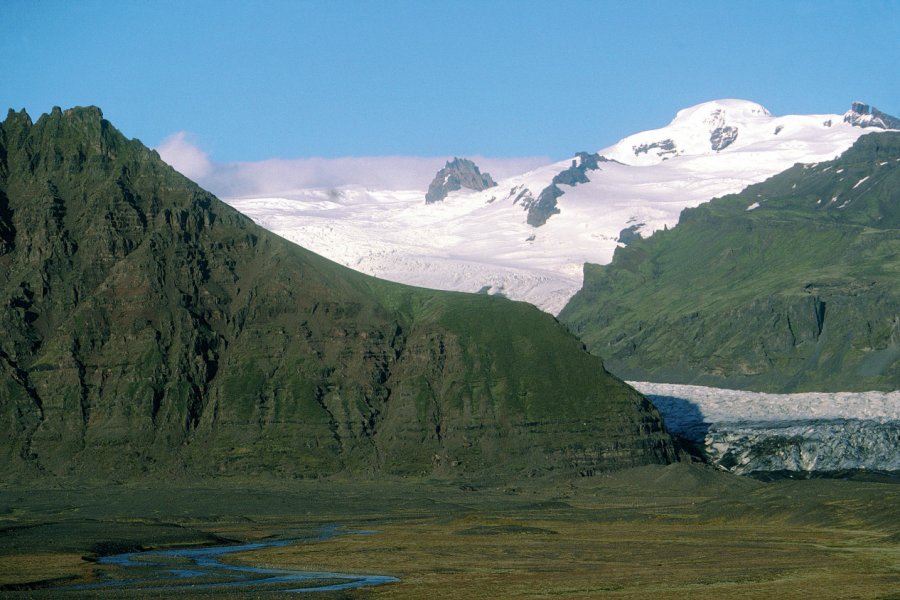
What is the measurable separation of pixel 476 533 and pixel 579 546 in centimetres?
2343

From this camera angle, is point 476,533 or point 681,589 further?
point 476,533

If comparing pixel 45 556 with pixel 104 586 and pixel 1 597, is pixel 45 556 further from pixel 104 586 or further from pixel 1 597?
pixel 1 597

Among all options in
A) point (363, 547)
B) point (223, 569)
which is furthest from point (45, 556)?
point (363, 547)

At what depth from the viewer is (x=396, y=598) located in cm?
12562

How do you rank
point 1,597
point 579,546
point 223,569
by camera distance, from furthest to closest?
point 579,546 → point 223,569 → point 1,597

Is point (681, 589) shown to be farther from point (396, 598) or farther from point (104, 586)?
point (104, 586)

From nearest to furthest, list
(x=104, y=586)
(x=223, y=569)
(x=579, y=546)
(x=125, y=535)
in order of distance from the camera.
→ (x=104, y=586), (x=223, y=569), (x=579, y=546), (x=125, y=535)

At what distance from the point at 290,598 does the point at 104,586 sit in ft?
72.5

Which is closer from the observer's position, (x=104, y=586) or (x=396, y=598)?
(x=396, y=598)

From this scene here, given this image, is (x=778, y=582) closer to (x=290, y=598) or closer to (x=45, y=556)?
(x=290, y=598)

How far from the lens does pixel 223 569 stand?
156 metres

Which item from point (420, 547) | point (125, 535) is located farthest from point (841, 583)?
point (125, 535)

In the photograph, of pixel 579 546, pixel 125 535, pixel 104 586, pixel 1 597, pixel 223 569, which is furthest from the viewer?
pixel 125 535

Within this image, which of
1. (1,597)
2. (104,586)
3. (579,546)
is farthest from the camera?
(579,546)
